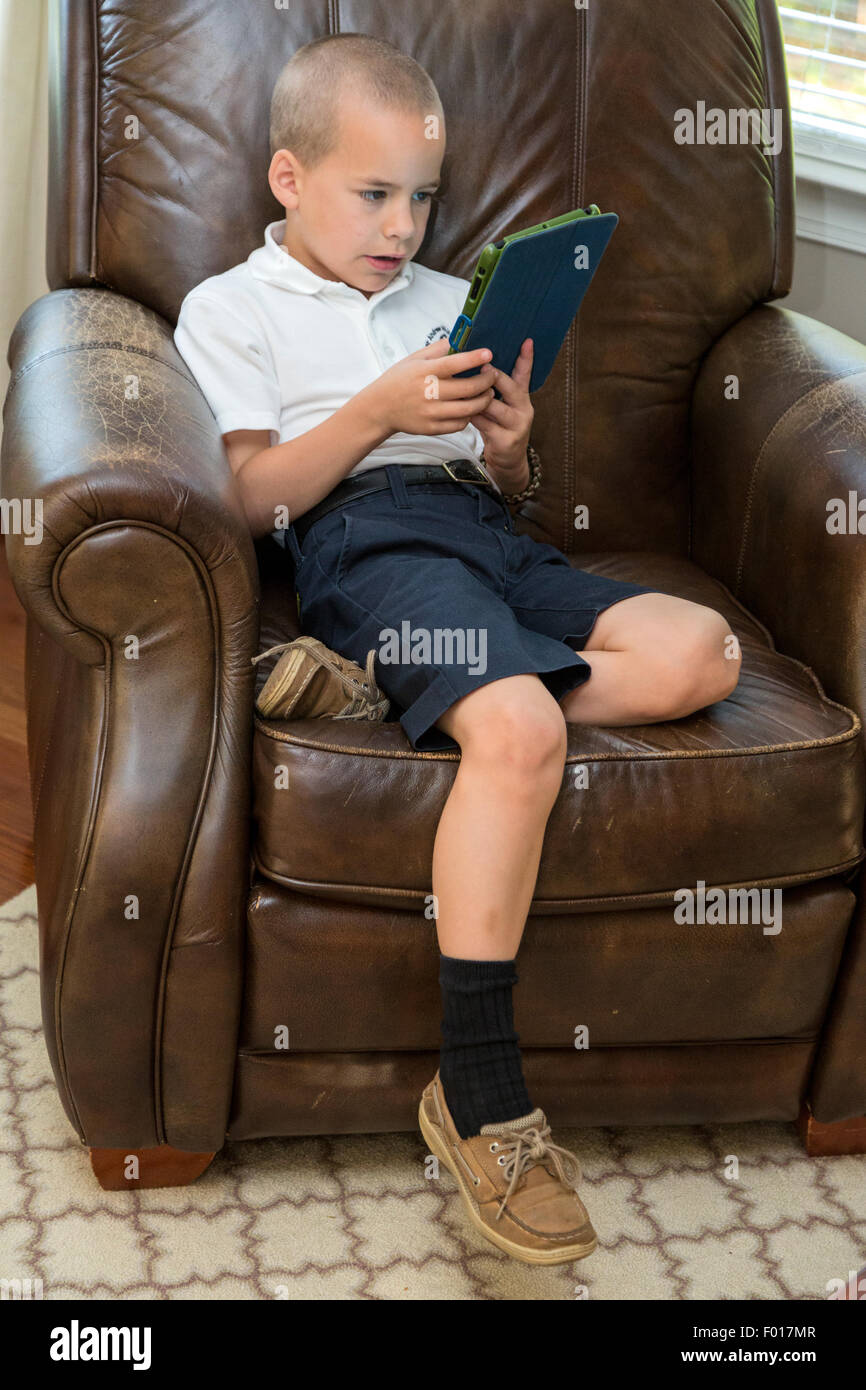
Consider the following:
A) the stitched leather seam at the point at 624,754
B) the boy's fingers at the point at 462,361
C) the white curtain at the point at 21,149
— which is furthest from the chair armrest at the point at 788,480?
the white curtain at the point at 21,149

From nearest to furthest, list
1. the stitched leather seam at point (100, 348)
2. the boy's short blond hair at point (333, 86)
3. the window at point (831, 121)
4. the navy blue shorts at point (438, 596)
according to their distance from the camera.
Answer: the navy blue shorts at point (438, 596) → the stitched leather seam at point (100, 348) → the boy's short blond hair at point (333, 86) → the window at point (831, 121)

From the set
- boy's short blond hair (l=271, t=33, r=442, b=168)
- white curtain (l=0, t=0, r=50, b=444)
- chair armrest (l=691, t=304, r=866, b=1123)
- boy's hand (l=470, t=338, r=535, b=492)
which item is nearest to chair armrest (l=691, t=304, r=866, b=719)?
chair armrest (l=691, t=304, r=866, b=1123)

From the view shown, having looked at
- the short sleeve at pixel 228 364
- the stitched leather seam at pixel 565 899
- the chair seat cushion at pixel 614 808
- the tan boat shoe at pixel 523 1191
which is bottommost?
the tan boat shoe at pixel 523 1191

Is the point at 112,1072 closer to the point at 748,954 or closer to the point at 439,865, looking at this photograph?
the point at 439,865

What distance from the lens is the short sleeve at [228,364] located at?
1.36 meters

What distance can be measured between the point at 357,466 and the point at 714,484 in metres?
0.50

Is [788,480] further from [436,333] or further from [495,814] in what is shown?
[495,814]

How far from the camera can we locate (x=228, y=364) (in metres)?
1.38

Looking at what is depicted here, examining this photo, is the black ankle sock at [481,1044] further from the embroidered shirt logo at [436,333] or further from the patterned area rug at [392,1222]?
the embroidered shirt logo at [436,333]

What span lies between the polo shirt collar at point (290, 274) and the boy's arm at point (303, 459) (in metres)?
0.18

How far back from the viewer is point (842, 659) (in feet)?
4.33

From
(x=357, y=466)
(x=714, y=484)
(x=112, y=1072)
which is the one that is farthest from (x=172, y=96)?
(x=112, y=1072)

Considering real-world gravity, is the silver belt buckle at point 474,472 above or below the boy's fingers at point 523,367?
below

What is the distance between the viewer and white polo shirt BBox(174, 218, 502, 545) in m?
1.39
